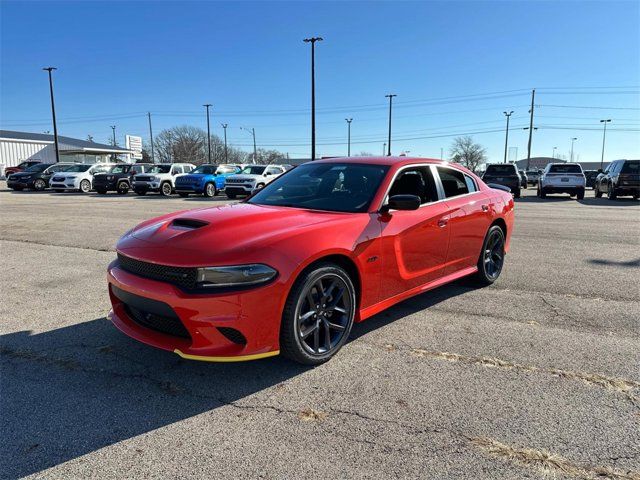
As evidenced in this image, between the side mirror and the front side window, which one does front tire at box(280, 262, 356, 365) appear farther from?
the front side window

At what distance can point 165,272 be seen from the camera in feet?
Answer: 9.96

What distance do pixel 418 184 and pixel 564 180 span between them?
67.2 feet

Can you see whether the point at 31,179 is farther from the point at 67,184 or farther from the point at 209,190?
the point at 209,190

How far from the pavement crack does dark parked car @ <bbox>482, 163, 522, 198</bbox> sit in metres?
19.9

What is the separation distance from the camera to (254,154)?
96125 millimetres

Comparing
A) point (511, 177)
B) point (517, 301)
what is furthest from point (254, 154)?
point (517, 301)

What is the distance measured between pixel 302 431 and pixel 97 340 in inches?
88.0

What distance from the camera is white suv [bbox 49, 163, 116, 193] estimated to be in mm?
25000

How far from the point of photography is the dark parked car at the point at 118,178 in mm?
24380

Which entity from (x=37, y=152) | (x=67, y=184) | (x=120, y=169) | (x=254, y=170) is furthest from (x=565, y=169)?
(x=37, y=152)

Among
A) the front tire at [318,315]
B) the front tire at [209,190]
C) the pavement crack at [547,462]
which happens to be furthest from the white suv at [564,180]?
the pavement crack at [547,462]

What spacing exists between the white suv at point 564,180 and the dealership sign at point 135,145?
79325 mm

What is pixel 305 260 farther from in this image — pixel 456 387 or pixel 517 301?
pixel 517 301

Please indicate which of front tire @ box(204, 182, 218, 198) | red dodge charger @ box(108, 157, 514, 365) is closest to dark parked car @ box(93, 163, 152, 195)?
front tire @ box(204, 182, 218, 198)
